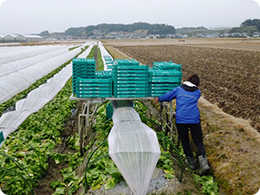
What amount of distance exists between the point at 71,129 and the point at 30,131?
5.90 feet

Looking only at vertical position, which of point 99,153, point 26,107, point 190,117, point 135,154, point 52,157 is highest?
point 190,117

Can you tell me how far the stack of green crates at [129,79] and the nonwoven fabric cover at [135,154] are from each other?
6.07ft

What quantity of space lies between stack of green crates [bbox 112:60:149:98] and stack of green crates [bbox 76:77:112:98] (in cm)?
20

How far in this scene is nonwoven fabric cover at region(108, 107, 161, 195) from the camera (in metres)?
4.23

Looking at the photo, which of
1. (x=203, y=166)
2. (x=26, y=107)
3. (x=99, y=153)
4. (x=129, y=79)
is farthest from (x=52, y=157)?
(x=203, y=166)

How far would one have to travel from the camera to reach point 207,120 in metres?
8.45

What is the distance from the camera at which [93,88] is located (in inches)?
265

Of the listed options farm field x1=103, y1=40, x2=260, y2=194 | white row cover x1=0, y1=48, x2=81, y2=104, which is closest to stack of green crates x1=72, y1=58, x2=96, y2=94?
farm field x1=103, y1=40, x2=260, y2=194

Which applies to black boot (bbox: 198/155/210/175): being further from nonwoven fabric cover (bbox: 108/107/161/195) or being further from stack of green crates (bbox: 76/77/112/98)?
stack of green crates (bbox: 76/77/112/98)

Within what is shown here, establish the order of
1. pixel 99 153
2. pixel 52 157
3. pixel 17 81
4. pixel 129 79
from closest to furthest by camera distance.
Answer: pixel 99 153 < pixel 52 157 < pixel 129 79 < pixel 17 81

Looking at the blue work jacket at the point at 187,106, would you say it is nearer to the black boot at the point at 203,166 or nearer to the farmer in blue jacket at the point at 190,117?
the farmer in blue jacket at the point at 190,117

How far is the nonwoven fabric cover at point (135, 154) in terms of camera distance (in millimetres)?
4230

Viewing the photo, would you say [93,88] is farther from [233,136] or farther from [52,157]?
[233,136]

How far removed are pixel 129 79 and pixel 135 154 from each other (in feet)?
9.31
